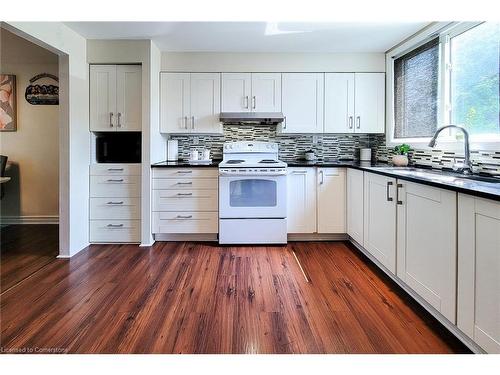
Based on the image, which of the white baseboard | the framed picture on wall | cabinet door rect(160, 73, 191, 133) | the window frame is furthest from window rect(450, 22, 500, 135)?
the framed picture on wall

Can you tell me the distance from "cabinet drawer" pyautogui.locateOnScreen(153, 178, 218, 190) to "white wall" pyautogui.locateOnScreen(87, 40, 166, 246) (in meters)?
0.12

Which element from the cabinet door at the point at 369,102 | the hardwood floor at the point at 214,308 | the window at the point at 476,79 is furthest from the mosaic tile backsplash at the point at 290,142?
the hardwood floor at the point at 214,308

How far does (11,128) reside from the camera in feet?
15.4

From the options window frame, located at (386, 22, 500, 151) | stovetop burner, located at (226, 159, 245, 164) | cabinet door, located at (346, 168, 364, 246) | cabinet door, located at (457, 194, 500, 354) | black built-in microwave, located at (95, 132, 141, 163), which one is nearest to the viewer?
cabinet door, located at (457, 194, 500, 354)

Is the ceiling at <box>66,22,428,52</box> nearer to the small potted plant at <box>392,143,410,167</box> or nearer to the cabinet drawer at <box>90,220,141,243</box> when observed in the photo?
the small potted plant at <box>392,143,410,167</box>

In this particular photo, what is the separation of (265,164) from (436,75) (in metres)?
1.79

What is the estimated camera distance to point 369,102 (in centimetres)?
393

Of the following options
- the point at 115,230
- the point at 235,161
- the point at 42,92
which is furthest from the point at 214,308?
the point at 42,92

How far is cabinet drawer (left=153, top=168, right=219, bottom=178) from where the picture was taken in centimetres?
364

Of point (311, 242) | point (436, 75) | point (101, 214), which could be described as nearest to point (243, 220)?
point (311, 242)

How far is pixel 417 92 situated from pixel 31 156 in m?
4.96

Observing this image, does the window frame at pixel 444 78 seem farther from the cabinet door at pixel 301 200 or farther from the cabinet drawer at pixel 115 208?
the cabinet drawer at pixel 115 208

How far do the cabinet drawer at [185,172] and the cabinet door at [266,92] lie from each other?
0.92m

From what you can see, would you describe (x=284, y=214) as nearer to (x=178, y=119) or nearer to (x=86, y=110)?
(x=178, y=119)
